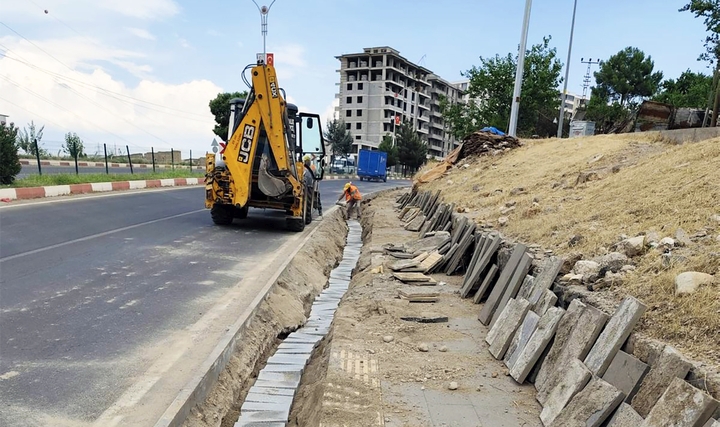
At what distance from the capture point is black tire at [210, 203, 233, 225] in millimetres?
11312

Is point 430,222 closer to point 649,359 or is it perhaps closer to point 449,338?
point 449,338

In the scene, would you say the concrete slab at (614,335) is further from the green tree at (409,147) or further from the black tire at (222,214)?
the green tree at (409,147)

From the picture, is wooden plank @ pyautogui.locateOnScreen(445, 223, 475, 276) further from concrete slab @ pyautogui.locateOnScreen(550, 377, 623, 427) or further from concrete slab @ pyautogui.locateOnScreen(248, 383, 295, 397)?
concrete slab @ pyautogui.locateOnScreen(550, 377, 623, 427)

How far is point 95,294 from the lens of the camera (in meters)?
5.66

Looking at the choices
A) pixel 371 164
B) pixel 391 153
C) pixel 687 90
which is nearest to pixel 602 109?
pixel 687 90

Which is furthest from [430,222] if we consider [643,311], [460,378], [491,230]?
[643,311]

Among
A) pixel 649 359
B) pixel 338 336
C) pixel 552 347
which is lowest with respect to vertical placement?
pixel 338 336

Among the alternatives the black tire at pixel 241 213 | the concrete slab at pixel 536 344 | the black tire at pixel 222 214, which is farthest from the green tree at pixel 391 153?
the concrete slab at pixel 536 344

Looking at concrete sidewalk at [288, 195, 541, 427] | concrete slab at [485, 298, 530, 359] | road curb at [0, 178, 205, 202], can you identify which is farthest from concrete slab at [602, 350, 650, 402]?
road curb at [0, 178, 205, 202]

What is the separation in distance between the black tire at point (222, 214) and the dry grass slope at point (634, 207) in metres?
5.75

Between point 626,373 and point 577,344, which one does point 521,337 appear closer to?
point 577,344

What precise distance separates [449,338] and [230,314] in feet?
8.21

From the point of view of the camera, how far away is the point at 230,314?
5.43 meters

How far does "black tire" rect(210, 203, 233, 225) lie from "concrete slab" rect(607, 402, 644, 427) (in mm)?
9785
